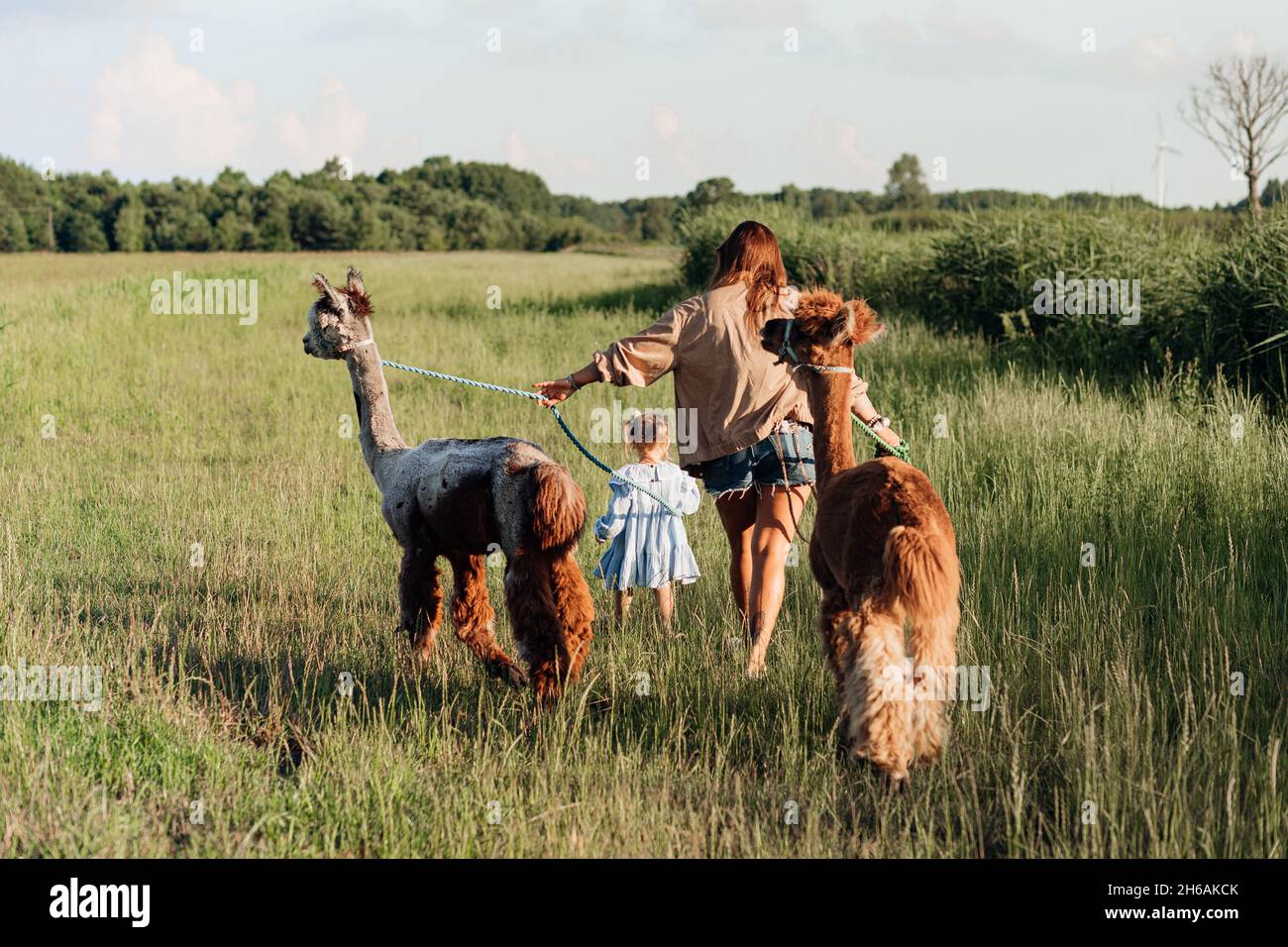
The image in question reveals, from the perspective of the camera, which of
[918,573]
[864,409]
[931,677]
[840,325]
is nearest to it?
[918,573]

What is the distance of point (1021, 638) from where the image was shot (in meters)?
5.54

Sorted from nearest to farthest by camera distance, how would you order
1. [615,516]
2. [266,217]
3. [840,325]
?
[840,325], [615,516], [266,217]

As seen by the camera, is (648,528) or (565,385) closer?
(565,385)

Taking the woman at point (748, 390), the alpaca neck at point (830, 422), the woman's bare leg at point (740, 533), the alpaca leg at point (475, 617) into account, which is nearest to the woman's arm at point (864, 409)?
the woman at point (748, 390)

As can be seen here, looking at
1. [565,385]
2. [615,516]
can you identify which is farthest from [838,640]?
[615,516]

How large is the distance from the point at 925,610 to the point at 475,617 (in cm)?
239

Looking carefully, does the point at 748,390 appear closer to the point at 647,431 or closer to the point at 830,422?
the point at 830,422

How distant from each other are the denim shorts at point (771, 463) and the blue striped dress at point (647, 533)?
2.48ft

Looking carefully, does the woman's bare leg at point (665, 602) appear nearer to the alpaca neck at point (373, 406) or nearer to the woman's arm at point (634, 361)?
the woman's arm at point (634, 361)

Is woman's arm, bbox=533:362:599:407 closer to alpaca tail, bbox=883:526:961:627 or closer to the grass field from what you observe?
the grass field

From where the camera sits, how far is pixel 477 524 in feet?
16.0

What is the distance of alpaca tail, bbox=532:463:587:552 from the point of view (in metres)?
4.59

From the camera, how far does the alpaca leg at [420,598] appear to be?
5262 millimetres
